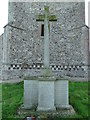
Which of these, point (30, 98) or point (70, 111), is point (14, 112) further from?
point (70, 111)

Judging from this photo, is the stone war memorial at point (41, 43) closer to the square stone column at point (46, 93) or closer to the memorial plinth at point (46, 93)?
the memorial plinth at point (46, 93)

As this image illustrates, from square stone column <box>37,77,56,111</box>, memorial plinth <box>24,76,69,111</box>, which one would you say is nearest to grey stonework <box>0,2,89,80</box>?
memorial plinth <box>24,76,69,111</box>

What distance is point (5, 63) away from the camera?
13.2m

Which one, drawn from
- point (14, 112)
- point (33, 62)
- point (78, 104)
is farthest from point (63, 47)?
point (14, 112)

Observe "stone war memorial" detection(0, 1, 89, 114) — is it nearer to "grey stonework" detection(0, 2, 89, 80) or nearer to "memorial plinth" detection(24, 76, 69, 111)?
"grey stonework" detection(0, 2, 89, 80)

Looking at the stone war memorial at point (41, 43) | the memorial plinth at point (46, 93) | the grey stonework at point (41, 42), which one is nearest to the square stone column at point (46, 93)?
the memorial plinth at point (46, 93)

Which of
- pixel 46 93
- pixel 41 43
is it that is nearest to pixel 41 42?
pixel 41 43

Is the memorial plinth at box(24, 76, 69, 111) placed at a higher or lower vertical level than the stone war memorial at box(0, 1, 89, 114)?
lower

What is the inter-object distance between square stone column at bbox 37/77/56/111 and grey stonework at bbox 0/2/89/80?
27.3 ft

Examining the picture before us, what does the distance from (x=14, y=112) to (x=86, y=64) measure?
9611mm

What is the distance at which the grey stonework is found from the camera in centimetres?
1350

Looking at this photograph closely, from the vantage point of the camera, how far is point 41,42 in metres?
14.3

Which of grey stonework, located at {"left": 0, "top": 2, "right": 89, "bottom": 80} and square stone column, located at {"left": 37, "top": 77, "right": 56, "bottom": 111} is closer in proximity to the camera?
square stone column, located at {"left": 37, "top": 77, "right": 56, "bottom": 111}

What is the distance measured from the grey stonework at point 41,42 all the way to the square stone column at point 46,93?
831cm
